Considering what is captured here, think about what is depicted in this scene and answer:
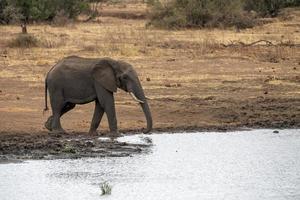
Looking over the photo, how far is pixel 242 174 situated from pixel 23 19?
31.5 meters

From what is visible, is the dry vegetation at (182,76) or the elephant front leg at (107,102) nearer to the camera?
the elephant front leg at (107,102)

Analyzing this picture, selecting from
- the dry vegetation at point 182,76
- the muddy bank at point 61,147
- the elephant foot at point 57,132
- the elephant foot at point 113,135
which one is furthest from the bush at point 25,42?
the elephant foot at point 113,135

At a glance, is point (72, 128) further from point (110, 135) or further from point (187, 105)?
point (187, 105)

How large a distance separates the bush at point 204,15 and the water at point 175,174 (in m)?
26.0

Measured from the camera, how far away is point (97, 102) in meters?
15.4

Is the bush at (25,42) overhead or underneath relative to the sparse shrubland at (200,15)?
overhead

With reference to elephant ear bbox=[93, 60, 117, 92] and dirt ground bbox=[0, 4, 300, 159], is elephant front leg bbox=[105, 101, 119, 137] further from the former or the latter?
dirt ground bbox=[0, 4, 300, 159]

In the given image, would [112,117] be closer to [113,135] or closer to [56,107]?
[113,135]

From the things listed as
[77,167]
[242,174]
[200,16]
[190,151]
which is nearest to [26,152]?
[77,167]

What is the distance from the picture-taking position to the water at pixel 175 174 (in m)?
11.2

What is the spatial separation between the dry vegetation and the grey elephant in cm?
103

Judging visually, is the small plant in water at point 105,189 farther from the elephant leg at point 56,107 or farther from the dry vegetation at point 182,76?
the dry vegetation at point 182,76

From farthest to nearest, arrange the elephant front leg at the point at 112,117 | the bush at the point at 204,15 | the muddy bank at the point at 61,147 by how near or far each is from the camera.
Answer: the bush at the point at 204,15
the elephant front leg at the point at 112,117
the muddy bank at the point at 61,147

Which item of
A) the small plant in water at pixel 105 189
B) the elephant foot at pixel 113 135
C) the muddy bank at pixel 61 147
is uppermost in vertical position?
the small plant in water at pixel 105 189
